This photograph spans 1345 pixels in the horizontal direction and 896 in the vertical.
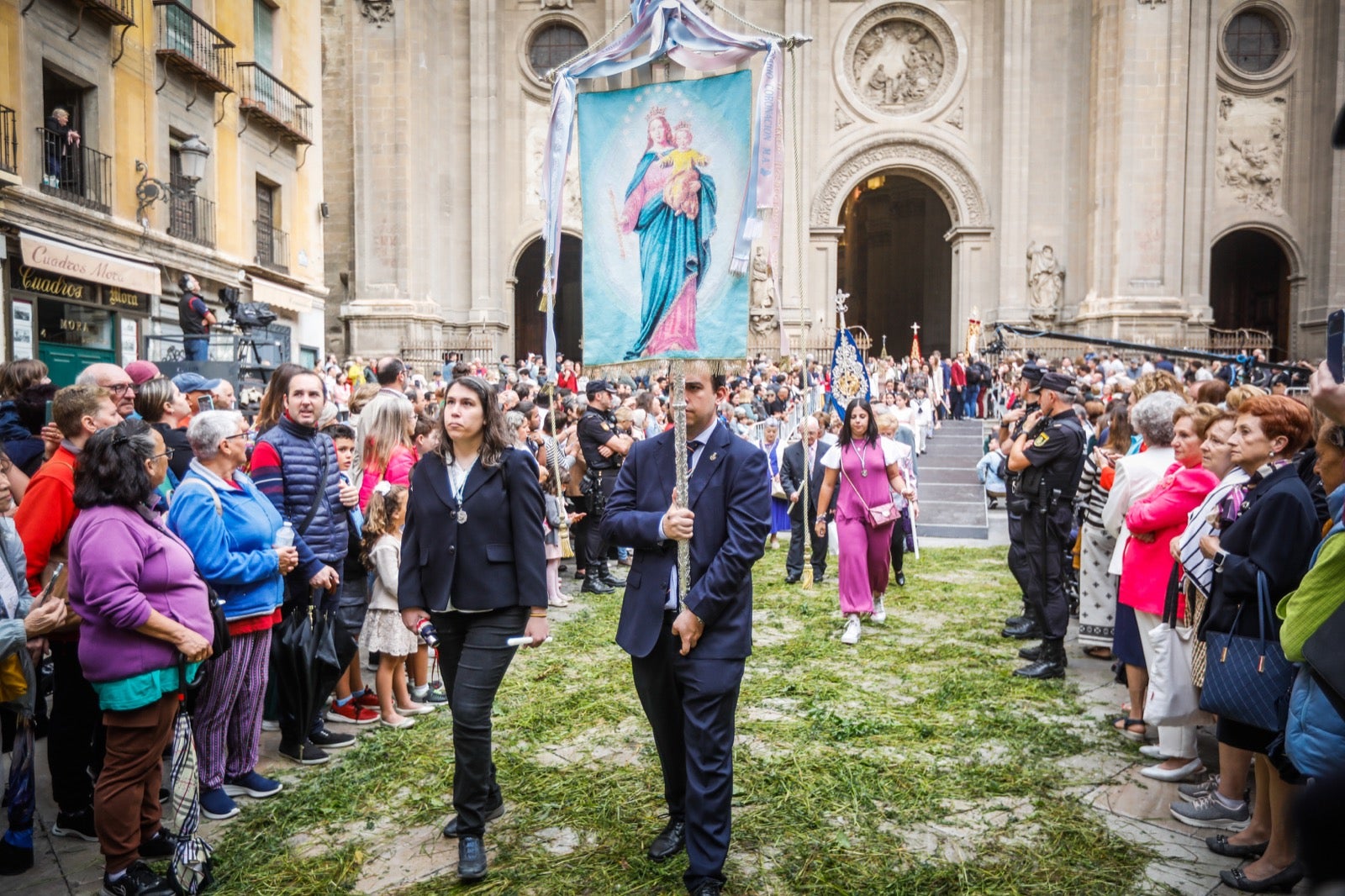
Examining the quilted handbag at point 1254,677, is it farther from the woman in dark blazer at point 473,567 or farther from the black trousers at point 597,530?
the black trousers at point 597,530

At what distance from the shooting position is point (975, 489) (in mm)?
17188

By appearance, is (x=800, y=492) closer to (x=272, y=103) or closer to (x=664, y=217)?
(x=664, y=217)

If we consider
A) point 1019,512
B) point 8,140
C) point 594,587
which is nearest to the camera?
point 1019,512

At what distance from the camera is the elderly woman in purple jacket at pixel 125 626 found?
371 centimetres

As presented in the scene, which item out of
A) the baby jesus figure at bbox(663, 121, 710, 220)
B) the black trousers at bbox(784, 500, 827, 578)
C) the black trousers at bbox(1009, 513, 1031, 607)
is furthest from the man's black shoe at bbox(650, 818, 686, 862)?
the black trousers at bbox(784, 500, 827, 578)

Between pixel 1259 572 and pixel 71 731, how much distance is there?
558cm

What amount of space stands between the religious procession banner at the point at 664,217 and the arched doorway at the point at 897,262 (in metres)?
34.5

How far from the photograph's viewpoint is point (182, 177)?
17.1m

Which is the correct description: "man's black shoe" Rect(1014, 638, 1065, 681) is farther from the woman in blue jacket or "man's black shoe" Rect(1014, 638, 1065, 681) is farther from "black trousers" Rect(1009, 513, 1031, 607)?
the woman in blue jacket

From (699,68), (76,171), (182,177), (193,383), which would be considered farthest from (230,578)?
(182,177)

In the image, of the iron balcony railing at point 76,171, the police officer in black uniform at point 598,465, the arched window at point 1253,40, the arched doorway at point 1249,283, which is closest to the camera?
the police officer in black uniform at point 598,465

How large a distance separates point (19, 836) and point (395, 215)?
84.3 feet

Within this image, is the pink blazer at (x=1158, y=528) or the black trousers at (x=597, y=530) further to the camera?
Result: the black trousers at (x=597, y=530)

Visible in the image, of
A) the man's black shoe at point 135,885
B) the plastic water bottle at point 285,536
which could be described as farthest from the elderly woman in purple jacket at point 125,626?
the plastic water bottle at point 285,536
